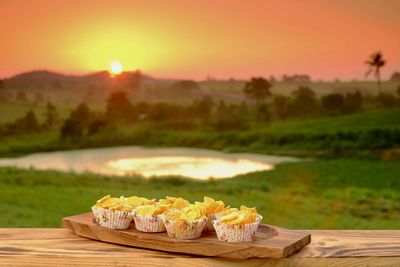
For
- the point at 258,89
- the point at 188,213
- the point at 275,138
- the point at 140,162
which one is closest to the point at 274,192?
the point at 275,138

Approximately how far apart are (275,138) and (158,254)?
332 inches

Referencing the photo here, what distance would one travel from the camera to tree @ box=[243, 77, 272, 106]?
9.36 meters

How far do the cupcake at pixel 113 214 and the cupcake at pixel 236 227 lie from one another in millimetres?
335

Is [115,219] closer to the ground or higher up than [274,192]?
higher up

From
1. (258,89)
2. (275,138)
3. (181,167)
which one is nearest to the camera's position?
(181,167)

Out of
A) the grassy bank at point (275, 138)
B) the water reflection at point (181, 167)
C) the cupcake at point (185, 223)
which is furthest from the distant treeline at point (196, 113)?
the cupcake at point (185, 223)

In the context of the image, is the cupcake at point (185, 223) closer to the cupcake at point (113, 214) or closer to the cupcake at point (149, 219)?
the cupcake at point (149, 219)

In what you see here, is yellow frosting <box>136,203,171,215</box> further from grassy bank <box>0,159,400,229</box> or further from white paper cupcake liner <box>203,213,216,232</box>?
grassy bank <box>0,159,400,229</box>

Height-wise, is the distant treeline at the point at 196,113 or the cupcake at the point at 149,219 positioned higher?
the distant treeline at the point at 196,113

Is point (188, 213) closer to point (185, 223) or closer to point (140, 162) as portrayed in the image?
point (185, 223)

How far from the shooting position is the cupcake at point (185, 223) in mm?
2141

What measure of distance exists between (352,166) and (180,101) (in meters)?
2.95

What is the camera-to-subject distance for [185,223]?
2137 mm

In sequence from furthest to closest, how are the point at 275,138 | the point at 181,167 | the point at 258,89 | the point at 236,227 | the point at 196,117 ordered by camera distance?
the point at 275,138, the point at 196,117, the point at 258,89, the point at 181,167, the point at 236,227
